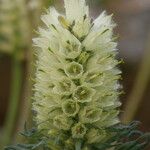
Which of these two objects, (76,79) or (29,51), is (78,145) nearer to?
(76,79)

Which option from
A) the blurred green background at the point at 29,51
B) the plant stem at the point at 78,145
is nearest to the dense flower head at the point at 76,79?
the plant stem at the point at 78,145

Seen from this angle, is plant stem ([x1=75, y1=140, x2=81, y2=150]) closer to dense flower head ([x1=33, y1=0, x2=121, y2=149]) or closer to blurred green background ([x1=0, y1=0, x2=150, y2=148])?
dense flower head ([x1=33, y1=0, x2=121, y2=149])

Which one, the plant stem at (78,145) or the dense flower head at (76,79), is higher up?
the dense flower head at (76,79)

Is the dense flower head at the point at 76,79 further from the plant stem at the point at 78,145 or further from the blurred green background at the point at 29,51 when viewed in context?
the blurred green background at the point at 29,51

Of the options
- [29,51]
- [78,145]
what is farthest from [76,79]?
[29,51]

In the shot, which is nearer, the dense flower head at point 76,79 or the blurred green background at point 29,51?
the dense flower head at point 76,79

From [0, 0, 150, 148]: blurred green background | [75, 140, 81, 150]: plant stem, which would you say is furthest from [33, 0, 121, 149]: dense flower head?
[0, 0, 150, 148]: blurred green background

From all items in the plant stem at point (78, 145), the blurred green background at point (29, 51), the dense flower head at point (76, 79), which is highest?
the blurred green background at point (29, 51)

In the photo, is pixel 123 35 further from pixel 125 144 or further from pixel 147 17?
pixel 125 144
